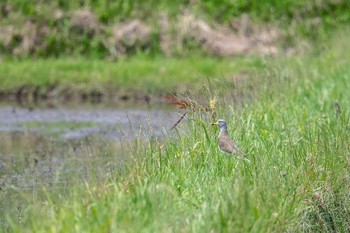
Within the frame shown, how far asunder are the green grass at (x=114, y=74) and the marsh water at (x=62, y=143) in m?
0.87

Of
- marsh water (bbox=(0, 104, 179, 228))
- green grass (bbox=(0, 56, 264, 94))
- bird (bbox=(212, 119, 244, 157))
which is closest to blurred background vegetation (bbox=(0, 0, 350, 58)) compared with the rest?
green grass (bbox=(0, 56, 264, 94))

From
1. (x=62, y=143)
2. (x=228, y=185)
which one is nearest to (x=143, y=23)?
(x=62, y=143)

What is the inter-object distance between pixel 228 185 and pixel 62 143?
6489 mm

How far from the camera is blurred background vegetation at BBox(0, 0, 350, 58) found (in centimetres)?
1953

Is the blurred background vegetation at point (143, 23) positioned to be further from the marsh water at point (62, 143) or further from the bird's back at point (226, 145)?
the bird's back at point (226, 145)

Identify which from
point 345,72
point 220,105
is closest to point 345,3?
point 345,72

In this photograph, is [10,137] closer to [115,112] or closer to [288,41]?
[115,112]

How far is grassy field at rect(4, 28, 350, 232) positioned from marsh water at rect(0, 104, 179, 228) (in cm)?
34

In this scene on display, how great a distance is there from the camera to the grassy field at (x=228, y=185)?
5348mm

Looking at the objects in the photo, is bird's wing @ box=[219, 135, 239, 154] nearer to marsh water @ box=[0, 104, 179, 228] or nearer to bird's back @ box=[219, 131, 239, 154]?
bird's back @ box=[219, 131, 239, 154]

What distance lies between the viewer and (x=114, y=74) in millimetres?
17406

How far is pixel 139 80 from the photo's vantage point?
56.3 ft

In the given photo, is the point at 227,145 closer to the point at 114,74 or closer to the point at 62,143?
the point at 62,143

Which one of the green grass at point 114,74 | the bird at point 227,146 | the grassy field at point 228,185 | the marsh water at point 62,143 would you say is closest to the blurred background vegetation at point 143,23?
the green grass at point 114,74
